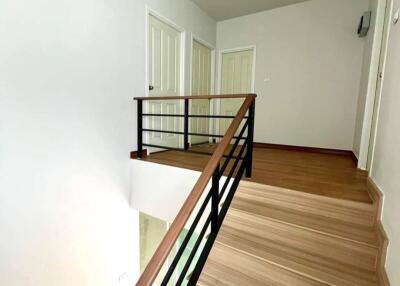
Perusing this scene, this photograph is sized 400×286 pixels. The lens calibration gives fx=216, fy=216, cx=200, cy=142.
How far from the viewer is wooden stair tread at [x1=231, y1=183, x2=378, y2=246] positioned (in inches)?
53.2

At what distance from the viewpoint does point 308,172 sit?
88.2 inches

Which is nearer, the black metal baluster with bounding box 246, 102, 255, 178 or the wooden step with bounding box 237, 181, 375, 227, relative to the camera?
the wooden step with bounding box 237, 181, 375, 227

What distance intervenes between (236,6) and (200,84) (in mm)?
1387

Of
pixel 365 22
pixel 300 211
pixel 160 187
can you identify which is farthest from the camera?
pixel 365 22

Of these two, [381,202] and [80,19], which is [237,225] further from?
[80,19]

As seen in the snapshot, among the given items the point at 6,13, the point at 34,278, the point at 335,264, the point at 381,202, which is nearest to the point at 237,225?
the point at 335,264

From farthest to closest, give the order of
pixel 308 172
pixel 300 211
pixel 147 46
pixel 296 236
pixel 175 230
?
pixel 147 46, pixel 308 172, pixel 300 211, pixel 296 236, pixel 175 230

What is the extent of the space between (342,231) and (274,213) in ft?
1.35

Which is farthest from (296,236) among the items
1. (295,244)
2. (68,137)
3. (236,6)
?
(236,6)

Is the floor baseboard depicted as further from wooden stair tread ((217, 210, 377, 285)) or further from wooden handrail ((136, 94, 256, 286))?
wooden handrail ((136, 94, 256, 286))

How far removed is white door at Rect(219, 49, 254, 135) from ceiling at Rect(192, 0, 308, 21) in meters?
0.65

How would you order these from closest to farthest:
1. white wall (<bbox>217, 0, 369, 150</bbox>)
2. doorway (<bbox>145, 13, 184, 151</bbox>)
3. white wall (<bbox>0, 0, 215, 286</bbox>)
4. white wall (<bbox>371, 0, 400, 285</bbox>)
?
white wall (<bbox>371, 0, 400, 285</bbox>) < white wall (<bbox>0, 0, 215, 286</bbox>) < doorway (<bbox>145, 13, 184, 151</bbox>) < white wall (<bbox>217, 0, 369, 150</bbox>)

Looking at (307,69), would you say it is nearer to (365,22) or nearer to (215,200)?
(365,22)

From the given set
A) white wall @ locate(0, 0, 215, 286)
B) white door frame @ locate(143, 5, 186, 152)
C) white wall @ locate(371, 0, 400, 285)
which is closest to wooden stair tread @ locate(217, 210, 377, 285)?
white wall @ locate(371, 0, 400, 285)
